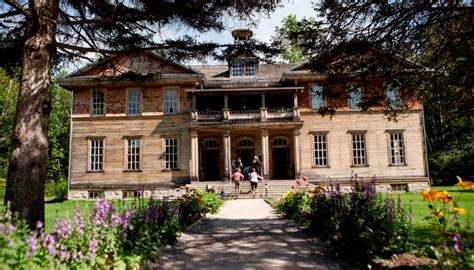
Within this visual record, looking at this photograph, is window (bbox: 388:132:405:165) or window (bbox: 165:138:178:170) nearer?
window (bbox: 388:132:405:165)

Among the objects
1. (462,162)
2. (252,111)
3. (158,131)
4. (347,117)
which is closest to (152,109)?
(158,131)

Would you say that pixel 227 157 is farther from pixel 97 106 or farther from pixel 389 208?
pixel 389 208

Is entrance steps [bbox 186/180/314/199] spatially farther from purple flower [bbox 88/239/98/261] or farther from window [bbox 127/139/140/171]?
purple flower [bbox 88/239/98/261]

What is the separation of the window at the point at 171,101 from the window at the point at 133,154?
111 inches

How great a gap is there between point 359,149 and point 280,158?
5.15 metres

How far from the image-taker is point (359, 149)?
24.8 metres

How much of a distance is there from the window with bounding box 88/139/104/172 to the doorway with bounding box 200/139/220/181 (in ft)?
21.3

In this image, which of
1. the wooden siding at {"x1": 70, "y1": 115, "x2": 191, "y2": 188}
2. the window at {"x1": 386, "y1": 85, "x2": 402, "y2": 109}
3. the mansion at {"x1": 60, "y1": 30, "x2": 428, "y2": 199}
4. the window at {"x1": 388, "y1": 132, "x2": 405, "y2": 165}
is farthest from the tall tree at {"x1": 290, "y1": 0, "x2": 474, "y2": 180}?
the wooden siding at {"x1": 70, "y1": 115, "x2": 191, "y2": 188}

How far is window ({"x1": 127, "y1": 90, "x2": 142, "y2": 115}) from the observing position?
25375 mm

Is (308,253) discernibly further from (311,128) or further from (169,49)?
(311,128)

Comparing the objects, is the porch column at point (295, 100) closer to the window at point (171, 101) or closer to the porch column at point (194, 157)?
the porch column at point (194, 157)

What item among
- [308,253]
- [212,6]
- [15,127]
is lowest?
[308,253]

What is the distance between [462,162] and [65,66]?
3364 cm

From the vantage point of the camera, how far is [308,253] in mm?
6688
